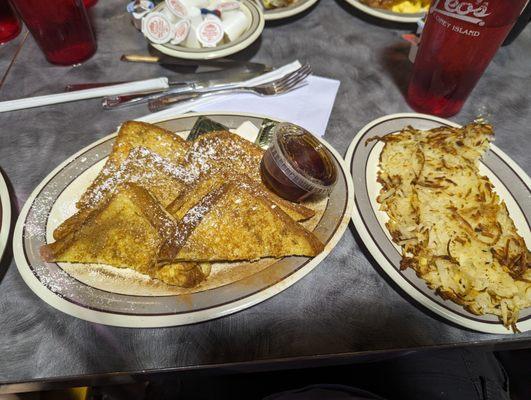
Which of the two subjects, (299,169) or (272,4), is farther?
(272,4)

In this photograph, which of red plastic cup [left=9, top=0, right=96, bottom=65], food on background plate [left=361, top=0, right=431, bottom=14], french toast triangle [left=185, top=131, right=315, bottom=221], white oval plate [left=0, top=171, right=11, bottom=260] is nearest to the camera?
white oval plate [left=0, top=171, right=11, bottom=260]

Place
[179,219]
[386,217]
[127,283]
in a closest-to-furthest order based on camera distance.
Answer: [127,283], [179,219], [386,217]

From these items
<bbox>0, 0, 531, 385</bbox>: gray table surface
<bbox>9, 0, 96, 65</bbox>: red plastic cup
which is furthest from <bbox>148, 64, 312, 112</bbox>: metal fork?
<bbox>9, 0, 96, 65</bbox>: red plastic cup

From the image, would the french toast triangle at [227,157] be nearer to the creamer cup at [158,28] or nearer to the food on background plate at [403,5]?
the creamer cup at [158,28]

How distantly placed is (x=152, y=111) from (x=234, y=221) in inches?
36.6

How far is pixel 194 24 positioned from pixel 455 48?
4.41 feet

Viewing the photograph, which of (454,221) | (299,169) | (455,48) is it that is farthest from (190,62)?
(454,221)

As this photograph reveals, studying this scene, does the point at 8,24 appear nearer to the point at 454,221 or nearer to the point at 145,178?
the point at 145,178

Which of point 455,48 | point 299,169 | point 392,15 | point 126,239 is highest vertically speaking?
point 455,48

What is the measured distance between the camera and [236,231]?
1.29m

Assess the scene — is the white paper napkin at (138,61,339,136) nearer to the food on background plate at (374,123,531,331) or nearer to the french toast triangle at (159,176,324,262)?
the food on background plate at (374,123,531,331)

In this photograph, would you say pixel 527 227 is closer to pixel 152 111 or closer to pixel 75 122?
pixel 152 111

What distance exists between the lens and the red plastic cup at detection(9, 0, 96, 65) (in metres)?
1.86

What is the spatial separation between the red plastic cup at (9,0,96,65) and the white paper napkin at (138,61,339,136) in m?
0.70
